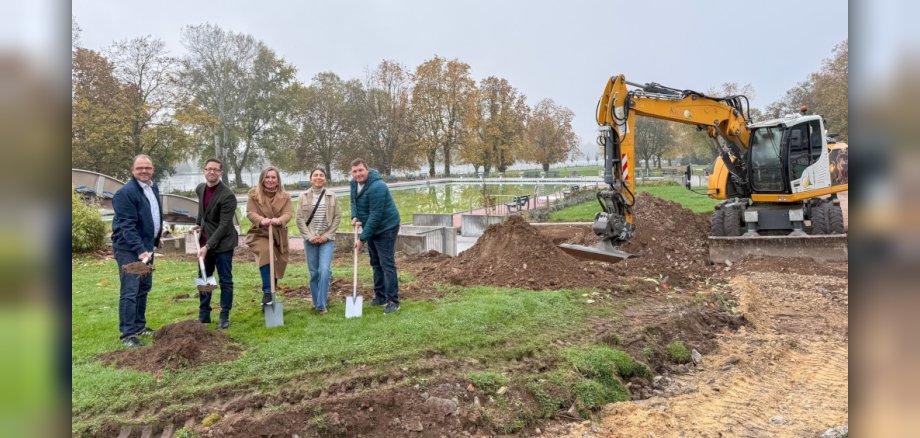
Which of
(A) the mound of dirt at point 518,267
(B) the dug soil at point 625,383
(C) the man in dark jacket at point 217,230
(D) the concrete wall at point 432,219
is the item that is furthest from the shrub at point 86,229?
(D) the concrete wall at point 432,219

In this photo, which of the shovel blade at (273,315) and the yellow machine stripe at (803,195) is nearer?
the shovel blade at (273,315)

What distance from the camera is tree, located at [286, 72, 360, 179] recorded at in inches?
1786

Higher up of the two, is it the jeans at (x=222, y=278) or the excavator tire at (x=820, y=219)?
the excavator tire at (x=820, y=219)

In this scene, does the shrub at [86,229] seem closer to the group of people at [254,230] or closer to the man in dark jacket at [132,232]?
the group of people at [254,230]

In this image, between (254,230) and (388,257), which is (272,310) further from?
(388,257)

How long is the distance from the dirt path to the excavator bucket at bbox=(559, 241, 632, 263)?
268cm

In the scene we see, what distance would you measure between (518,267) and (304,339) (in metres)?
4.00

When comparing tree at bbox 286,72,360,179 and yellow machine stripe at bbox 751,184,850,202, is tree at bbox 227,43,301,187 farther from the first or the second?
yellow machine stripe at bbox 751,184,850,202

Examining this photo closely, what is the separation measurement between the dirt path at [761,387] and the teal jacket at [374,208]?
320cm

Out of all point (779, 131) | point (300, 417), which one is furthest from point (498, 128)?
point (300, 417)

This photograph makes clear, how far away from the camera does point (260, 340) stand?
5.55 metres

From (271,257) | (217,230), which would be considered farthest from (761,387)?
(217,230)

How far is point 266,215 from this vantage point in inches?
248

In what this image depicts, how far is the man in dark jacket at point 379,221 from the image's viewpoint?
6539 millimetres
